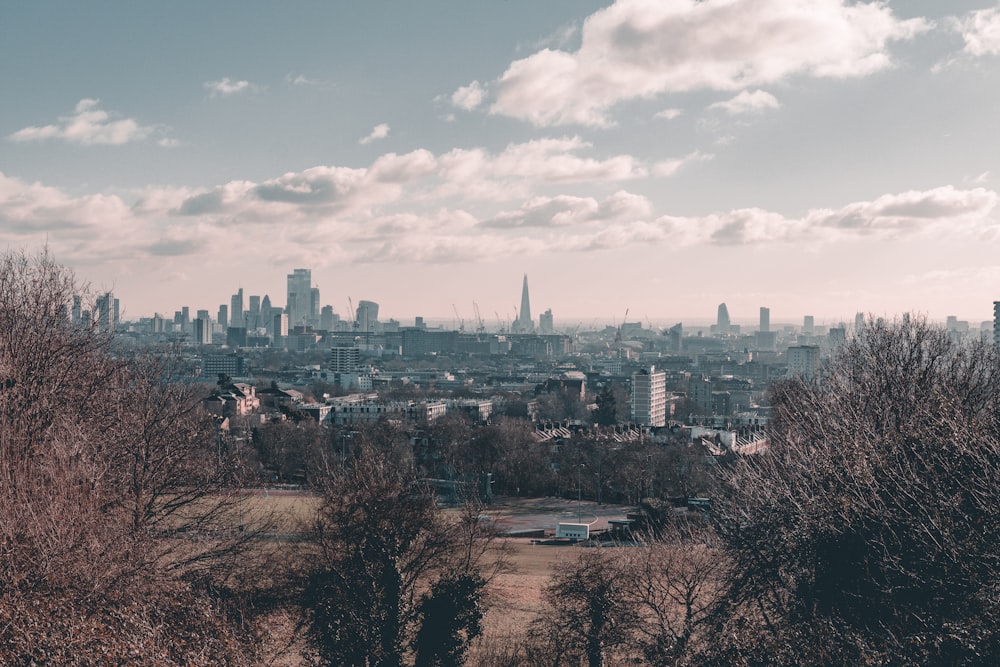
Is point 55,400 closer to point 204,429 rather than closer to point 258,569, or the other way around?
point 258,569

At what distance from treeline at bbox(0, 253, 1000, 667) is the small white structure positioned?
34.1 ft

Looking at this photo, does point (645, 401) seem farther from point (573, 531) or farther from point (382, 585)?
point (382, 585)

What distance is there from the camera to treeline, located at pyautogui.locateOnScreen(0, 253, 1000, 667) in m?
10.7

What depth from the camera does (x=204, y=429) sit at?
25.8 metres

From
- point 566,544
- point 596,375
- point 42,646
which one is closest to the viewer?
point 42,646

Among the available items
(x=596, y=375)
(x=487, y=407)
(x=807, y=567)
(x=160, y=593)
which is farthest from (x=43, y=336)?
(x=596, y=375)

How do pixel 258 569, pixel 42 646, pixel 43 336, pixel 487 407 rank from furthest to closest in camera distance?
1. pixel 487 407
2. pixel 258 569
3. pixel 43 336
4. pixel 42 646

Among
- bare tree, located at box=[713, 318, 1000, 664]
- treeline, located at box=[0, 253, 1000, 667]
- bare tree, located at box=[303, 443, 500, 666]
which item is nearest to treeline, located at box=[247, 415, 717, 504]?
treeline, located at box=[0, 253, 1000, 667]

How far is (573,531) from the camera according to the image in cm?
3731

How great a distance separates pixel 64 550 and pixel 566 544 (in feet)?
88.0

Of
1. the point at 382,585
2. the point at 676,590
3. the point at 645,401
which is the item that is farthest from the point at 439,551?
the point at 645,401

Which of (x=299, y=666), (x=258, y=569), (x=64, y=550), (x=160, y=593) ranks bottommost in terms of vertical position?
(x=299, y=666)

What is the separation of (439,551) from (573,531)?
20135mm

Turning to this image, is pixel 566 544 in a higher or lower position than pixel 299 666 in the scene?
lower
